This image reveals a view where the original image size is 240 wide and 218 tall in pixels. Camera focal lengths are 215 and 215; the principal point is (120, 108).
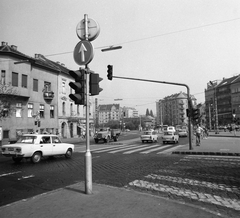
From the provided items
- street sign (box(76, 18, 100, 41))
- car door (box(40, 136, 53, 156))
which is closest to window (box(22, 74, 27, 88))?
car door (box(40, 136, 53, 156))

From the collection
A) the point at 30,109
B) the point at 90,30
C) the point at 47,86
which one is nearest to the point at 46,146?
the point at 90,30

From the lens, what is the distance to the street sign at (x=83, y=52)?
237 inches

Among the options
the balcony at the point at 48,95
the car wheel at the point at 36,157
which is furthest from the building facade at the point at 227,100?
the car wheel at the point at 36,157

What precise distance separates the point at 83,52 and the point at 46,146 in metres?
8.39

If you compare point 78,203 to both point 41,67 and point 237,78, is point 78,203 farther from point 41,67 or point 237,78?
point 237,78

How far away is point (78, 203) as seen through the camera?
479cm

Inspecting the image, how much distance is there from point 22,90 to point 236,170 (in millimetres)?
27352

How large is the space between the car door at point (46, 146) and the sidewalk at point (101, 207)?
7.58 metres

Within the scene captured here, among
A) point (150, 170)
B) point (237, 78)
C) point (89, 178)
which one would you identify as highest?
point (237, 78)

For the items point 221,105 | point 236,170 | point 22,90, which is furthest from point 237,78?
point 236,170

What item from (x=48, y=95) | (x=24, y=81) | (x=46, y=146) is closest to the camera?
(x=46, y=146)

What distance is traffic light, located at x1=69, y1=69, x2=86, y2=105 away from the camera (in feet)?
19.4

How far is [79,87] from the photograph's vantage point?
19.6ft

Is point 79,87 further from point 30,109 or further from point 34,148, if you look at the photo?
point 30,109
